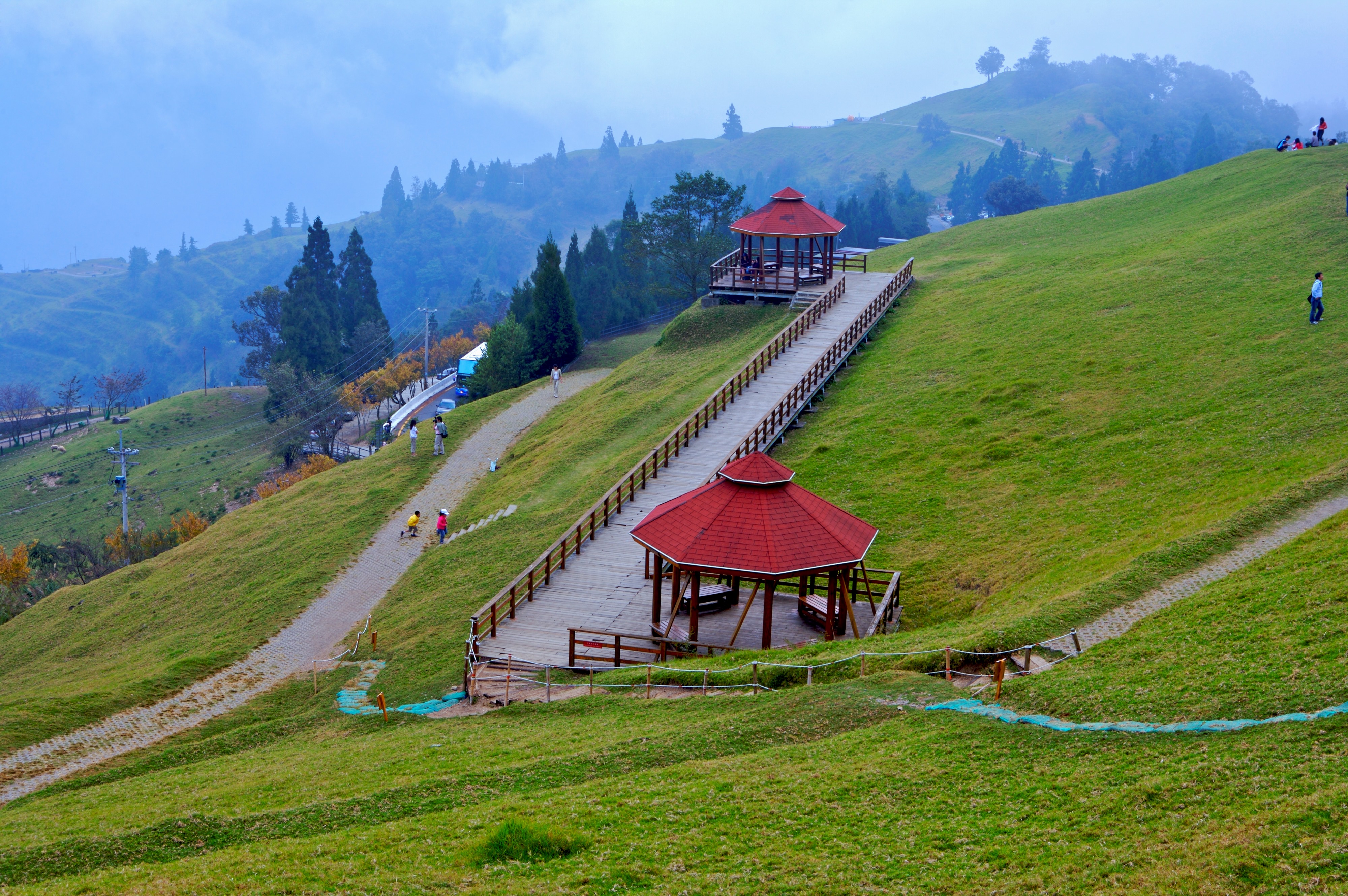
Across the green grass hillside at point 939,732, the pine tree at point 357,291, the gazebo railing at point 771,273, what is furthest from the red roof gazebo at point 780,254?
the pine tree at point 357,291

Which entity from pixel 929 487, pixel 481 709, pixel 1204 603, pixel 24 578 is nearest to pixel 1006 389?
pixel 929 487

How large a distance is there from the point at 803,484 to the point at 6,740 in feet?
74.4

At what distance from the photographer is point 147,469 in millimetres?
91625

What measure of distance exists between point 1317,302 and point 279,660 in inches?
1401

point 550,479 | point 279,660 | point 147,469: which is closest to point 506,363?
point 550,479

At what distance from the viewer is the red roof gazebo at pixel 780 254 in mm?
52281

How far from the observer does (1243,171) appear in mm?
Result: 59562

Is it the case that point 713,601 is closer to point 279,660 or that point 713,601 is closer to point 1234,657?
point 1234,657

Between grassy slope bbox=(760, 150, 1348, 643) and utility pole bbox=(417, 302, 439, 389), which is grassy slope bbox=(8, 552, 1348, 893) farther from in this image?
utility pole bbox=(417, 302, 439, 389)

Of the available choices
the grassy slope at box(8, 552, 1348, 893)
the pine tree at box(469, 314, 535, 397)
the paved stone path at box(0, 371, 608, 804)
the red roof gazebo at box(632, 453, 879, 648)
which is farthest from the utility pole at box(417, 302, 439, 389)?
the grassy slope at box(8, 552, 1348, 893)

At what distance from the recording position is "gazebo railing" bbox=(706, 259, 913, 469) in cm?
3503

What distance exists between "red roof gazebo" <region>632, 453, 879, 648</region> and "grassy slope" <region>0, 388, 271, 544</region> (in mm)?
66321

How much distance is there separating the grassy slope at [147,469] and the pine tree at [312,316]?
801cm

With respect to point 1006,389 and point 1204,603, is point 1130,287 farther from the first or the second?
point 1204,603
